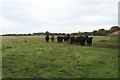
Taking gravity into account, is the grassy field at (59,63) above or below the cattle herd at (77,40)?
below

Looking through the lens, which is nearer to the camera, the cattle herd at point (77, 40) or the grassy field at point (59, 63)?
the grassy field at point (59, 63)

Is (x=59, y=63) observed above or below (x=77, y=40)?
below

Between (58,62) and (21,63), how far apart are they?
4499 millimetres

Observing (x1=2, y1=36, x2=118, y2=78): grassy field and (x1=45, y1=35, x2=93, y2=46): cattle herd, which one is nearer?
(x1=2, y1=36, x2=118, y2=78): grassy field

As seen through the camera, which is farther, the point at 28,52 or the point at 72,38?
the point at 72,38

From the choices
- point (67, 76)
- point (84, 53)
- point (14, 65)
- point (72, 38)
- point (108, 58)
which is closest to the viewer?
point (67, 76)

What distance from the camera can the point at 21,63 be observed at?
41781 mm

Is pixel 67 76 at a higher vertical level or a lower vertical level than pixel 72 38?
lower

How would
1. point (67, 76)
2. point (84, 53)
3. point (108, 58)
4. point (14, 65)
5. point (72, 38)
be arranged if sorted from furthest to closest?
point (72, 38)
point (84, 53)
point (108, 58)
point (14, 65)
point (67, 76)

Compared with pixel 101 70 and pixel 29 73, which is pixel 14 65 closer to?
pixel 29 73

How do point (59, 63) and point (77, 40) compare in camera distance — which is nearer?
point (59, 63)

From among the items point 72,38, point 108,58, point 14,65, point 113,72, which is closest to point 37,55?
point 14,65

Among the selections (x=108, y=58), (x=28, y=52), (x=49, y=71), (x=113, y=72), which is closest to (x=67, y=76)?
(x=49, y=71)

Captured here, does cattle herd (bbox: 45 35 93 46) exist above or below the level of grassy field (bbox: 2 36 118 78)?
above
